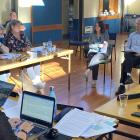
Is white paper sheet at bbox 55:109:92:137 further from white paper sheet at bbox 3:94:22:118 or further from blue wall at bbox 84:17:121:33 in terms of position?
blue wall at bbox 84:17:121:33

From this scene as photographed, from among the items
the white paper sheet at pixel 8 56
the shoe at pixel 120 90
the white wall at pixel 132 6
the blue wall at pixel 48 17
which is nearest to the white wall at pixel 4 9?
the blue wall at pixel 48 17

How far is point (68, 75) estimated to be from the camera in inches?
217

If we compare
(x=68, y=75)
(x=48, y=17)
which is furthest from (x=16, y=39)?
(x=48, y=17)

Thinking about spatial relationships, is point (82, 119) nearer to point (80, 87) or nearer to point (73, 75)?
point (80, 87)

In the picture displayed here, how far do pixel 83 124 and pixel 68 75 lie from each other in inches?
141

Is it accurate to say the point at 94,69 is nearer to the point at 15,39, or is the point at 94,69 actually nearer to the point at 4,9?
the point at 15,39

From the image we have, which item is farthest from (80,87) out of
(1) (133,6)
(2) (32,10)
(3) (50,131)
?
(1) (133,6)

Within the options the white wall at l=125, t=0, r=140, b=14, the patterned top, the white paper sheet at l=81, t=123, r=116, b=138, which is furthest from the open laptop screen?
the white wall at l=125, t=0, r=140, b=14

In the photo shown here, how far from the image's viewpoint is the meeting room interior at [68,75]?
1.92 meters

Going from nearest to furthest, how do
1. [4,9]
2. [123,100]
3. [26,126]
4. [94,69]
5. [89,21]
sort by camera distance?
[26,126] → [123,100] → [94,69] → [4,9] → [89,21]

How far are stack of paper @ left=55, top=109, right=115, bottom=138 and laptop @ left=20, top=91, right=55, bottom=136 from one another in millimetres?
88

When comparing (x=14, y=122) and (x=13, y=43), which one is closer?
(x=14, y=122)

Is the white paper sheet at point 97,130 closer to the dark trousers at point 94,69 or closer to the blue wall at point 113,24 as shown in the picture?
the dark trousers at point 94,69

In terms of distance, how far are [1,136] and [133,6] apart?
14.2m
